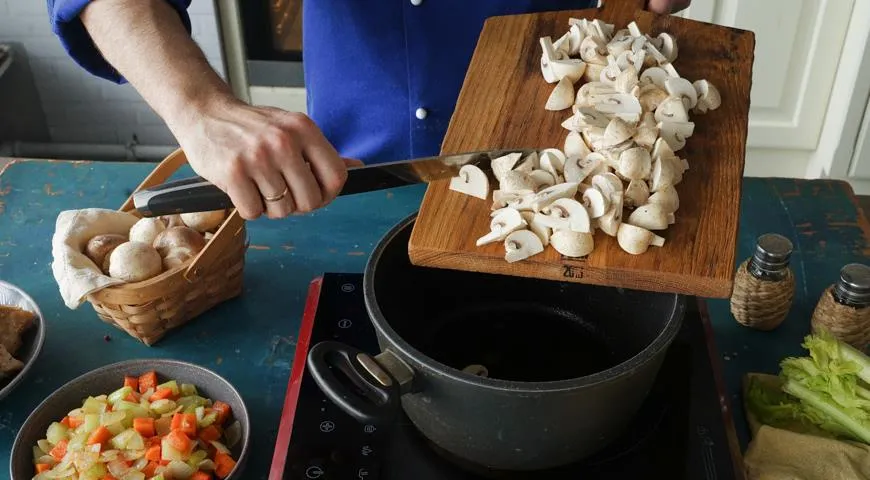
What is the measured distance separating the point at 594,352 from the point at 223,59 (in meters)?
1.94

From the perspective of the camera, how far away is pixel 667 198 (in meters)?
0.78

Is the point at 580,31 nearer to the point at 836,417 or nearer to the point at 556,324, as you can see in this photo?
the point at 556,324

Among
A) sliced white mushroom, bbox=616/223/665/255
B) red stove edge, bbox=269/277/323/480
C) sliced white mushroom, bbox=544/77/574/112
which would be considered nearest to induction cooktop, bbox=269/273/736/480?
red stove edge, bbox=269/277/323/480

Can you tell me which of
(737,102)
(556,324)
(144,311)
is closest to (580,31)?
(737,102)

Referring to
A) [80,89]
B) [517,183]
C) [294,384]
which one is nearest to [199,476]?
[294,384]

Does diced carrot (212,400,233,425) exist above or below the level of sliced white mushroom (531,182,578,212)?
below

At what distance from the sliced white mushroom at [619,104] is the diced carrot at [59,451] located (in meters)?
0.71

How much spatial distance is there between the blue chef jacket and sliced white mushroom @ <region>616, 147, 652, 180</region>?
0.54 m

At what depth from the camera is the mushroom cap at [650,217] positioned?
0.76 m

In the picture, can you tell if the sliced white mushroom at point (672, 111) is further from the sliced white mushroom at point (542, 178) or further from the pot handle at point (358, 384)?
the pot handle at point (358, 384)

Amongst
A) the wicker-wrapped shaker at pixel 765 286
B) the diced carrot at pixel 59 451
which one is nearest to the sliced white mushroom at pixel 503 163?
the wicker-wrapped shaker at pixel 765 286

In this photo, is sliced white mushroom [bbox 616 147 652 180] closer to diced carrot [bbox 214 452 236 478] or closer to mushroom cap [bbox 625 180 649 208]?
mushroom cap [bbox 625 180 649 208]

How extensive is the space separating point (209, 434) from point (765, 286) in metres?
0.70

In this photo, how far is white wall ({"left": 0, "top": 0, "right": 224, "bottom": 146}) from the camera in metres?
2.46
